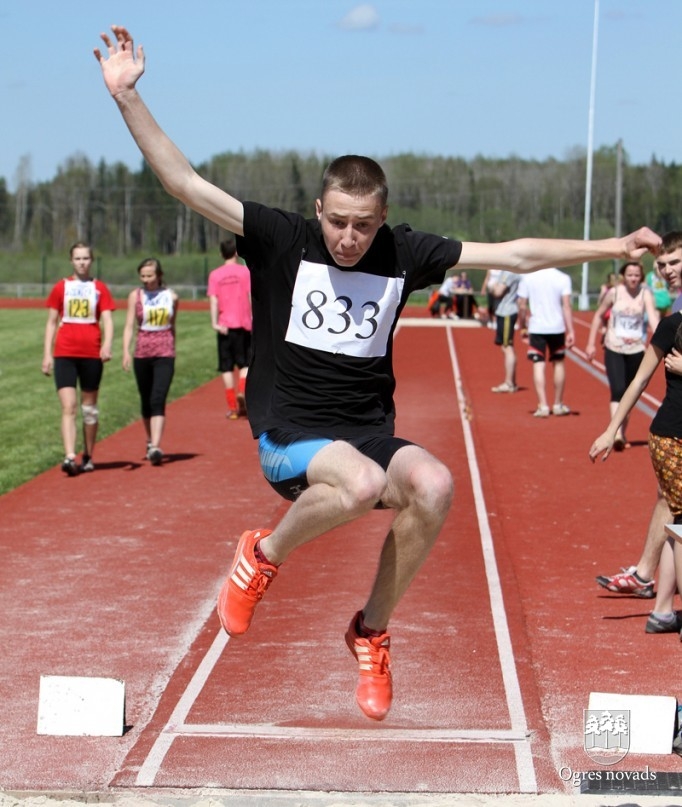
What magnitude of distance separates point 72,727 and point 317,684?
137 centimetres

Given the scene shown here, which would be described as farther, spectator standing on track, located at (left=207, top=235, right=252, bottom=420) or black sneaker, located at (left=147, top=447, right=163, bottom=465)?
spectator standing on track, located at (left=207, top=235, right=252, bottom=420)

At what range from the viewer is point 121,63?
4.99 m

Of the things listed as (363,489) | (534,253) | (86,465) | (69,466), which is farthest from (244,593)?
(86,465)

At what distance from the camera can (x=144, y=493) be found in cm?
1227

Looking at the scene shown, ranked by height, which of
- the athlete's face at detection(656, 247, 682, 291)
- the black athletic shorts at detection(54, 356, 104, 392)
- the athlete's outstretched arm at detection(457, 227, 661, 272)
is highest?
the athlete's outstretched arm at detection(457, 227, 661, 272)

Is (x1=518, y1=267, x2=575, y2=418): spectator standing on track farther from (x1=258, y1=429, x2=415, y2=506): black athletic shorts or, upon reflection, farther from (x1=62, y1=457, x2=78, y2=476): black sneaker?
(x1=258, y1=429, x2=415, y2=506): black athletic shorts

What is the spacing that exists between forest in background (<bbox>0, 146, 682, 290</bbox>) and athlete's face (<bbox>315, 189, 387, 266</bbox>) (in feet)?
243

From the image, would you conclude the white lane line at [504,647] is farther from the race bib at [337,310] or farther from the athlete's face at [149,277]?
the athlete's face at [149,277]

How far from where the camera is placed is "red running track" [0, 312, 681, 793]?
234 inches

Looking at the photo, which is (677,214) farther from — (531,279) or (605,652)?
(605,652)

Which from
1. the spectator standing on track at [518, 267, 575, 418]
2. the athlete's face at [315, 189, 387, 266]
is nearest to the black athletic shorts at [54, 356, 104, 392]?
the spectator standing on track at [518, 267, 575, 418]


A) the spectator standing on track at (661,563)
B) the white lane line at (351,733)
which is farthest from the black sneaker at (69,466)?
the white lane line at (351,733)

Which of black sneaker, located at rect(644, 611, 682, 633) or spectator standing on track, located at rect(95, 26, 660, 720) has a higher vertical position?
spectator standing on track, located at rect(95, 26, 660, 720)

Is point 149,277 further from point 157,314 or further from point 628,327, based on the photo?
point 628,327
